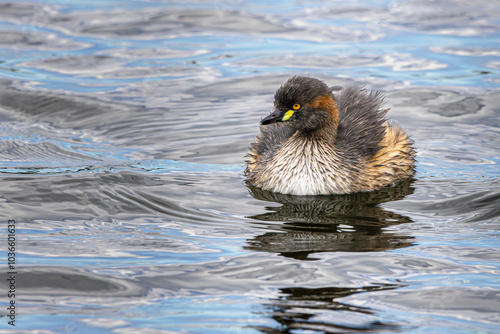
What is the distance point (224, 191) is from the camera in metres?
9.20

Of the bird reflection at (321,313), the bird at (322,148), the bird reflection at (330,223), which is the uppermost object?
the bird at (322,148)

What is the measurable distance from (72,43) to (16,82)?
2965mm

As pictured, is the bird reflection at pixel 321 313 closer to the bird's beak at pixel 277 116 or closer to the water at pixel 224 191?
the water at pixel 224 191

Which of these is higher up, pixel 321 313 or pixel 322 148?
pixel 322 148

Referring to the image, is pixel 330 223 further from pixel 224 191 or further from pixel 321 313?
pixel 321 313

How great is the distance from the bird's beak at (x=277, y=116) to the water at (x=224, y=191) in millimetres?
908

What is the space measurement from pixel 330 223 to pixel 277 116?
145 centimetres

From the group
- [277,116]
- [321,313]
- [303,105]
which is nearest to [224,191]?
[277,116]

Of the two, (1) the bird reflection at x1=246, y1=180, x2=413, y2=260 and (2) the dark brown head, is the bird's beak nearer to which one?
(2) the dark brown head

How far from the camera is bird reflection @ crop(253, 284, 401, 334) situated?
573 cm

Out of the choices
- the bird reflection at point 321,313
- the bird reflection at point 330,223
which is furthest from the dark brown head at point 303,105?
the bird reflection at point 321,313

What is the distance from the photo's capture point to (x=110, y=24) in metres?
18.3

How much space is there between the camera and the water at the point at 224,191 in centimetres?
624

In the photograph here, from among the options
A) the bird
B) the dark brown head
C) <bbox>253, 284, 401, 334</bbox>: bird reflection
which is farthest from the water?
the dark brown head
